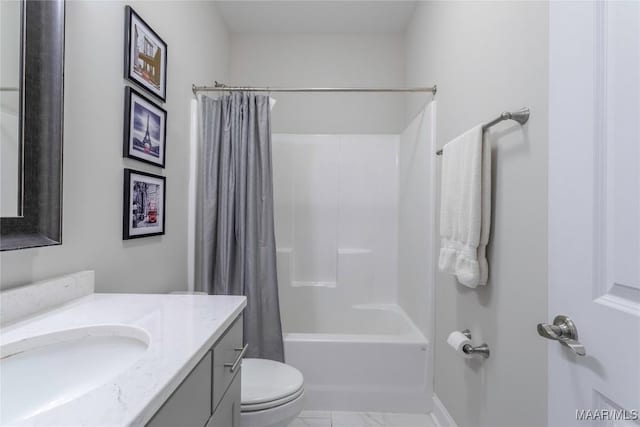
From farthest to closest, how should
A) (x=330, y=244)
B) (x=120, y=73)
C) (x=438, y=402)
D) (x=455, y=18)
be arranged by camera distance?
(x=330, y=244), (x=438, y=402), (x=455, y=18), (x=120, y=73)

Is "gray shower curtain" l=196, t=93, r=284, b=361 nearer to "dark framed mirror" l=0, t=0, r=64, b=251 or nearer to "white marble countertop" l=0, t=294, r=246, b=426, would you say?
"white marble countertop" l=0, t=294, r=246, b=426

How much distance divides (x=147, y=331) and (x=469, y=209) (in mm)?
1148

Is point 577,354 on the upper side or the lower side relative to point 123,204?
lower

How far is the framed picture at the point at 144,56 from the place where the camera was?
1.23 meters

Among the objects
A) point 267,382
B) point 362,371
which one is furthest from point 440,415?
point 267,382

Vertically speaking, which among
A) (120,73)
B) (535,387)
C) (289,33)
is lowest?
(535,387)

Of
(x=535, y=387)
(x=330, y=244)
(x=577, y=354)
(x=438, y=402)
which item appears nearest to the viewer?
(x=577, y=354)

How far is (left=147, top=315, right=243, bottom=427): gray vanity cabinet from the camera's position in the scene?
55 cm

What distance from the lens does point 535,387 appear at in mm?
973

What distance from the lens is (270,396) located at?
1232mm

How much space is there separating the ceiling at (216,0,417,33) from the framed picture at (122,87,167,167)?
1.43 meters

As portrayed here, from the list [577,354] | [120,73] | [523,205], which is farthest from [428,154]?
[120,73]

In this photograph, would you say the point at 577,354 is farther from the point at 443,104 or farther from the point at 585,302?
the point at 443,104

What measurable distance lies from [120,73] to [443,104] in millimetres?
1594
